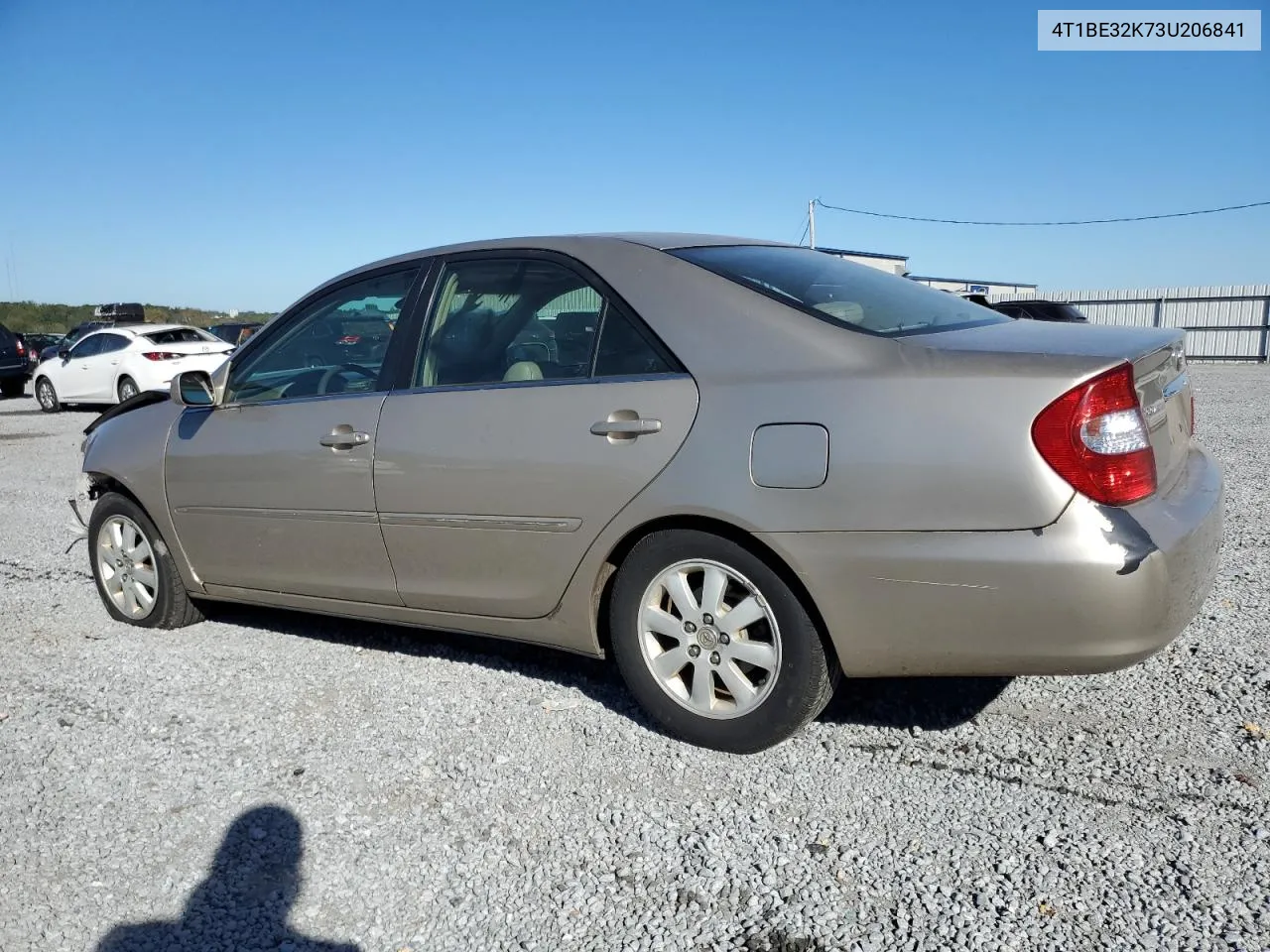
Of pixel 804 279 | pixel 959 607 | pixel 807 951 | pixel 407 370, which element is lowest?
pixel 807 951

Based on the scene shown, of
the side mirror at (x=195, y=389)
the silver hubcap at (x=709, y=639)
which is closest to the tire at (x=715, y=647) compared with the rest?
the silver hubcap at (x=709, y=639)

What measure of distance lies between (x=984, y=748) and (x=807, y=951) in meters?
1.20

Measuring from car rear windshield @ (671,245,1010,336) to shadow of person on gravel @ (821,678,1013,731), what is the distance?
130cm

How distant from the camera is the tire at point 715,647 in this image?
3113 millimetres

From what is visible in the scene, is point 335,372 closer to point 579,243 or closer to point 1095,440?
point 579,243

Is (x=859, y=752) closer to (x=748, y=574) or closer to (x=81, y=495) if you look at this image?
(x=748, y=574)

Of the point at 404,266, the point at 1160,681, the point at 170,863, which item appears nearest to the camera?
the point at 170,863

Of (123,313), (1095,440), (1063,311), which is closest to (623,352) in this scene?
(1095,440)

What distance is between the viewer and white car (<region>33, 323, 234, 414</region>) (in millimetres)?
17062

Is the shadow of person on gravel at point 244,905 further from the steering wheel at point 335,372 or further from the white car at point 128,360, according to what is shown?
the white car at point 128,360

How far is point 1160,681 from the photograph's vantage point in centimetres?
375

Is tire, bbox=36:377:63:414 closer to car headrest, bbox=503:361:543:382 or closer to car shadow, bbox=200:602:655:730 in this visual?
car shadow, bbox=200:602:655:730

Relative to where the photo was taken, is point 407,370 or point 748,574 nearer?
point 748,574

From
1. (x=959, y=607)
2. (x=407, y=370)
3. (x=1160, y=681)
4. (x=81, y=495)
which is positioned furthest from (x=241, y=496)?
(x=1160, y=681)
